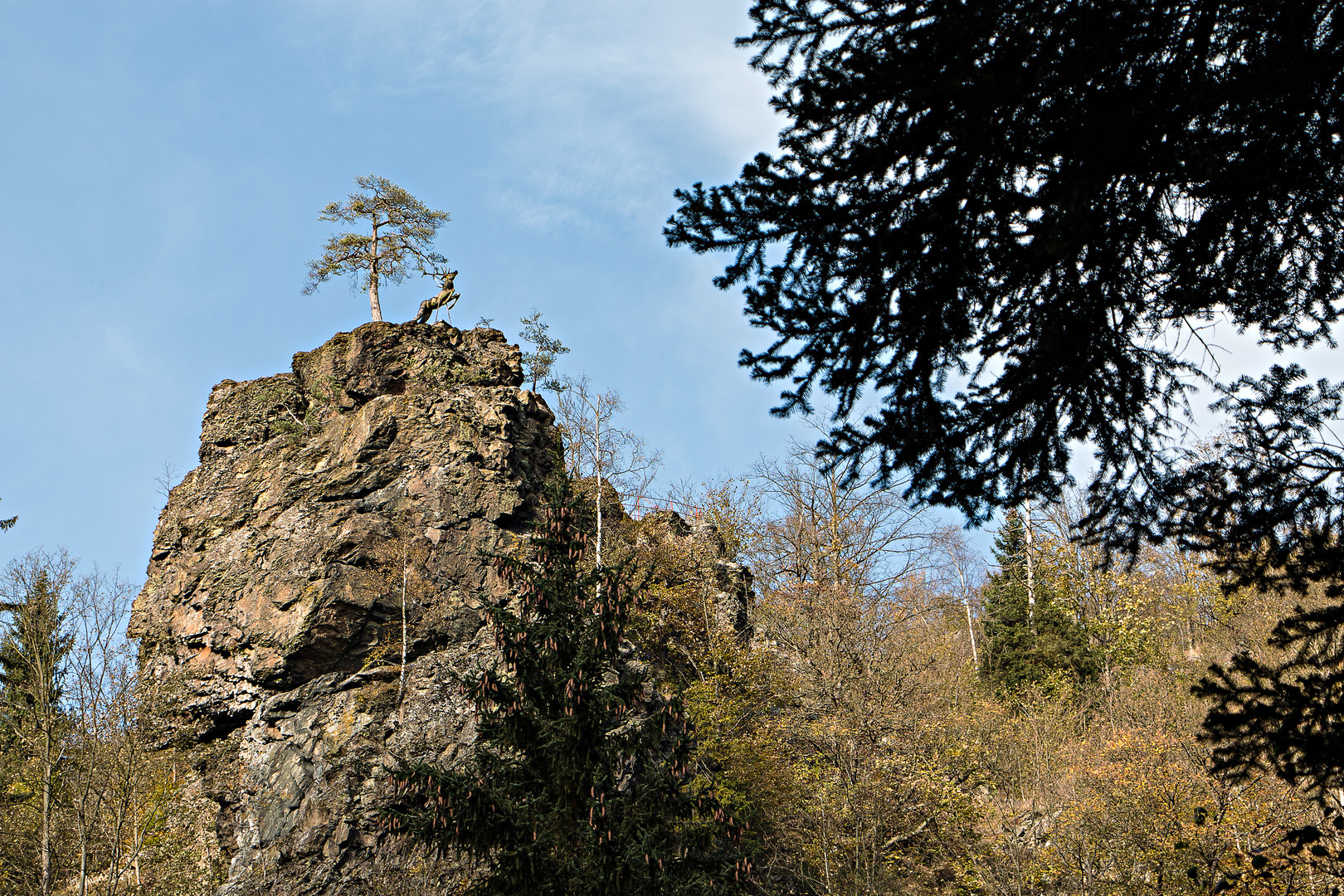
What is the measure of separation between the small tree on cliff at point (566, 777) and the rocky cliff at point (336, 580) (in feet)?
24.9

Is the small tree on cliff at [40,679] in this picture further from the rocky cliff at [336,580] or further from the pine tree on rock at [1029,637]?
the pine tree on rock at [1029,637]

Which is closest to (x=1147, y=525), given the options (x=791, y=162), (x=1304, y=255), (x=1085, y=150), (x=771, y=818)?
(x=1304, y=255)


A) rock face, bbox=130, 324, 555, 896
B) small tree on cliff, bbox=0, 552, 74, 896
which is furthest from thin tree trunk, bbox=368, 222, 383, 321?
small tree on cliff, bbox=0, 552, 74, 896

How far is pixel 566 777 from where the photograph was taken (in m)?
12.4

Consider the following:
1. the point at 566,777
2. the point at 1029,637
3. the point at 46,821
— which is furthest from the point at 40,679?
the point at 1029,637

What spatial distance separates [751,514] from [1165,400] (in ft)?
83.8

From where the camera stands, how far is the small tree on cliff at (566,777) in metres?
11.5

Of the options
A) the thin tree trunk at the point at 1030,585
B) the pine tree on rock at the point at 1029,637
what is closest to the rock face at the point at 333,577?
the thin tree trunk at the point at 1030,585

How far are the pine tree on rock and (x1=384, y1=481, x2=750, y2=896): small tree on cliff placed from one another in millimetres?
19152

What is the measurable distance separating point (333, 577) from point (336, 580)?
14 centimetres

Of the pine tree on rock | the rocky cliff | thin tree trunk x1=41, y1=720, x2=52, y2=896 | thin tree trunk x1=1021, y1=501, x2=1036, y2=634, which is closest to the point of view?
thin tree trunk x1=41, y1=720, x2=52, y2=896

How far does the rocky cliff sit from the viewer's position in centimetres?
2133

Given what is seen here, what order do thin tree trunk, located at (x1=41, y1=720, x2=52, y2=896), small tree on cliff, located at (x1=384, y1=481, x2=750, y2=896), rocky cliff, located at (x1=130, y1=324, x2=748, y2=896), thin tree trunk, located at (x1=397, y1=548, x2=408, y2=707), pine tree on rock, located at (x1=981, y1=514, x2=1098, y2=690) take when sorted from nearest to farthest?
1. small tree on cliff, located at (x1=384, y1=481, x2=750, y2=896)
2. thin tree trunk, located at (x1=41, y1=720, x2=52, y2=896)
3. rocky cliff, located at (x1=130, y1=324, x2=748, y2=896)
4. thin tree trunk, located at (x1=397, y1=548, x2=408, y2=707)
5. pine tree on rock, located at (x1=981, y1=514, x2=1098, y2=690)

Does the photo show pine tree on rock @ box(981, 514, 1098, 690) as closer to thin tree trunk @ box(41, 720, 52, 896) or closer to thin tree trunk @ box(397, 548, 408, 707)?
thin tree trunk @ box(397, 548, 408, 707)
